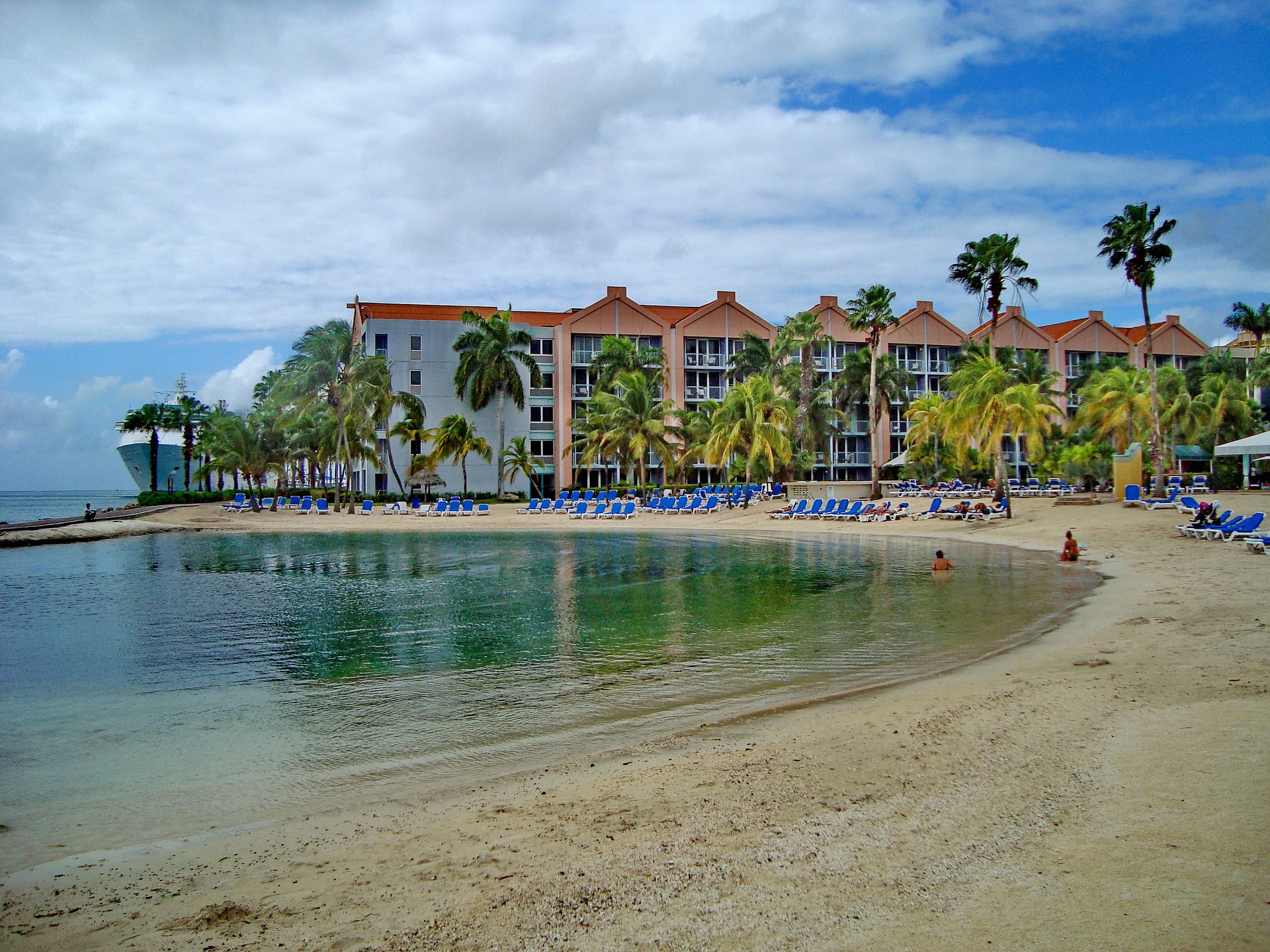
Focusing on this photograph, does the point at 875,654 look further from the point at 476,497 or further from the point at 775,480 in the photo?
the point at 476,497

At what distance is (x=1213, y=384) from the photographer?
4303 cm

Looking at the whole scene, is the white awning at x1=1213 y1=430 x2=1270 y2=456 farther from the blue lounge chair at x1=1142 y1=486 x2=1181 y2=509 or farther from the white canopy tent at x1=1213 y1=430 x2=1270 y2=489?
the blue lounge chair at x1=1142 y1=486 x2=1181 y2=509

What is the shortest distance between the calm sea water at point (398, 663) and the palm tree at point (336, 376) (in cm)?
2203

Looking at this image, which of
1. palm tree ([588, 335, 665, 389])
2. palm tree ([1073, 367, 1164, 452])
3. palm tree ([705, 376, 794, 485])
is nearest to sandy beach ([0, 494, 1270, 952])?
palm tree ([705, 376, 794, 485])

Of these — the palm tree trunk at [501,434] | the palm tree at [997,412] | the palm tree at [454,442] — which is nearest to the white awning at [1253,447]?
the palm tree at [997,412]

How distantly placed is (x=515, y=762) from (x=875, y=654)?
5416 mm

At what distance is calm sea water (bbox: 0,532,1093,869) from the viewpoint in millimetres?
6297

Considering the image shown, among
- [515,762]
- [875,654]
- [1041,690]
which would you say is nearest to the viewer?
[515,762]

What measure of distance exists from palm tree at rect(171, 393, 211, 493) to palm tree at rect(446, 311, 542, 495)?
28466 mm

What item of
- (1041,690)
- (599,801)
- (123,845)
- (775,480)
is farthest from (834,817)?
(775,480)

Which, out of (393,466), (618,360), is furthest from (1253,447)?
(393,466)

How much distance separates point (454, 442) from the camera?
4641 centimetres

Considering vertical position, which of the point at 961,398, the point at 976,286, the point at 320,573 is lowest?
the point at 320,573

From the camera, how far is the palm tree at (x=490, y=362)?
47.8m
